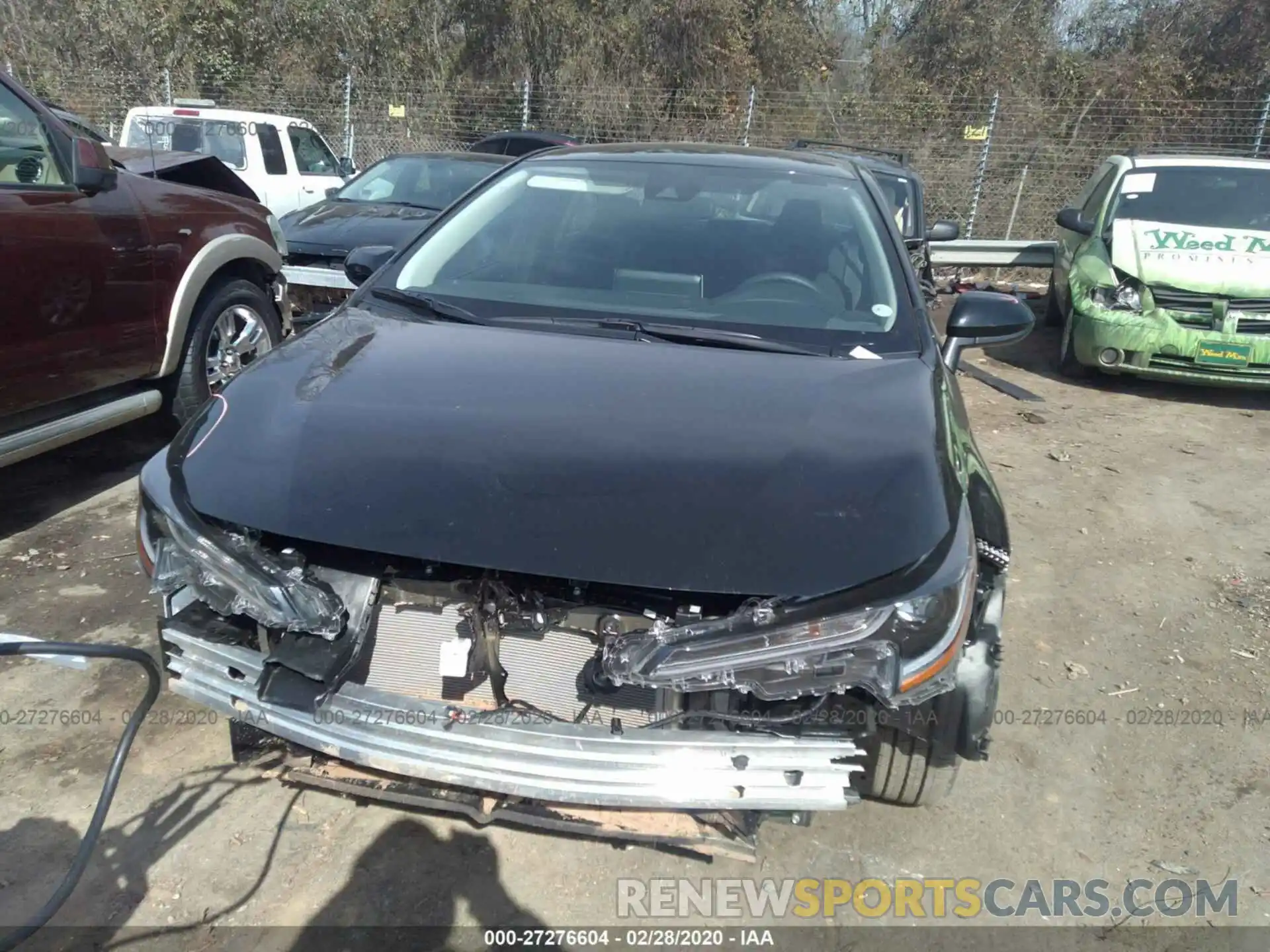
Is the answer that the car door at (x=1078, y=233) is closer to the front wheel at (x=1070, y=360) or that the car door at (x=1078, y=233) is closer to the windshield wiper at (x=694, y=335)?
the front wheel at (x=1070, y=360)

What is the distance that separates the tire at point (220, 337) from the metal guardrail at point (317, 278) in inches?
46.5

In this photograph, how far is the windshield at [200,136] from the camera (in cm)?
1010

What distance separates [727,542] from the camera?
1914 mm

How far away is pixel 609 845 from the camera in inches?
95.3

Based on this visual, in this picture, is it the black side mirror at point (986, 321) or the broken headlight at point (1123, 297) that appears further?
the broken headlight at point (1123, 297)

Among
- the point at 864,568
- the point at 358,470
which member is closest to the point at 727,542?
the point at 864,568

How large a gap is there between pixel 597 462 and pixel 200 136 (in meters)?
9.91

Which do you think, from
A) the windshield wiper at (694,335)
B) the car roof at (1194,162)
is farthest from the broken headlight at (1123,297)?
the windshield wiper at (694,335)

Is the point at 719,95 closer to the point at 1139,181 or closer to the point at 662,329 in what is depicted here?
the point at 1139,181

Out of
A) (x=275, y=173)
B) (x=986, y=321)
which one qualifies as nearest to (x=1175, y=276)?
(x=986, y=321)

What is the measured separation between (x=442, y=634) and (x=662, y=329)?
1.19 meters

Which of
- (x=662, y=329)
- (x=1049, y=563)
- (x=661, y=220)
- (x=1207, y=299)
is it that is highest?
(x=661, y=220)

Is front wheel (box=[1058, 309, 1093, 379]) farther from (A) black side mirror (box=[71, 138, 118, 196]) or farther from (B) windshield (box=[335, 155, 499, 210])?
(A) black side mirror (box=[71, 138, 118, 196])

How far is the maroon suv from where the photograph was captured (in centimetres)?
360
